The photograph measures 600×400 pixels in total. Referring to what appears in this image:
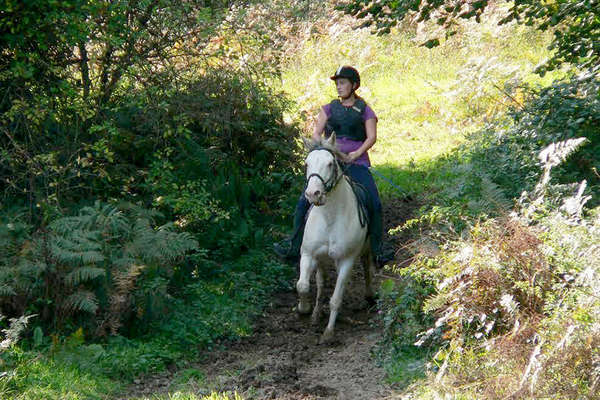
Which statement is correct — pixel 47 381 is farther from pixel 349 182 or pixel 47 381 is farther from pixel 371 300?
pixel 371 300

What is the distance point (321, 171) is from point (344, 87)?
1.60m

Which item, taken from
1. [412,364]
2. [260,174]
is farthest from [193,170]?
[412,364]

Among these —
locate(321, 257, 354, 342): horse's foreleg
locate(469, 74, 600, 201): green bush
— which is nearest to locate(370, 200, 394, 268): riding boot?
locate(321, 257, 354, 342): horse's foreleg

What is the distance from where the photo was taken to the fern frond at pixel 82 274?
273 inches

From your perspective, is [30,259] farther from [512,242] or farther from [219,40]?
[512,242]

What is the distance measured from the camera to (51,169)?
27.1 ft

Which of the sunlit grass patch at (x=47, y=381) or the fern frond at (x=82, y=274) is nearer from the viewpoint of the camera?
the sunlit grass patch at (x=47, y=381)

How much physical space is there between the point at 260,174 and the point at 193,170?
1593mm

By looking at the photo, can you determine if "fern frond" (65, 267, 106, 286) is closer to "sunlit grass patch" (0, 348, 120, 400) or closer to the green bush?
"sunlit grass patch" (0, 348, 120, 400)

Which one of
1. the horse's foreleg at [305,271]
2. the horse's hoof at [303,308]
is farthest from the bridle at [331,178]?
the horse's hoof at [303,308]

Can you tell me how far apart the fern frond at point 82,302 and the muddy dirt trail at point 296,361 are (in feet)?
2.84

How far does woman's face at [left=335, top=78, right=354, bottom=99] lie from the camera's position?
8508mm

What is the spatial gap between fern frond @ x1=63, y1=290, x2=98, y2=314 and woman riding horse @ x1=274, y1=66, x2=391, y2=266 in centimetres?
259

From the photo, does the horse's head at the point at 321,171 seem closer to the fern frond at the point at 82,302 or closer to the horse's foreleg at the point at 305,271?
the horse's foreleg at the point at 305,271
